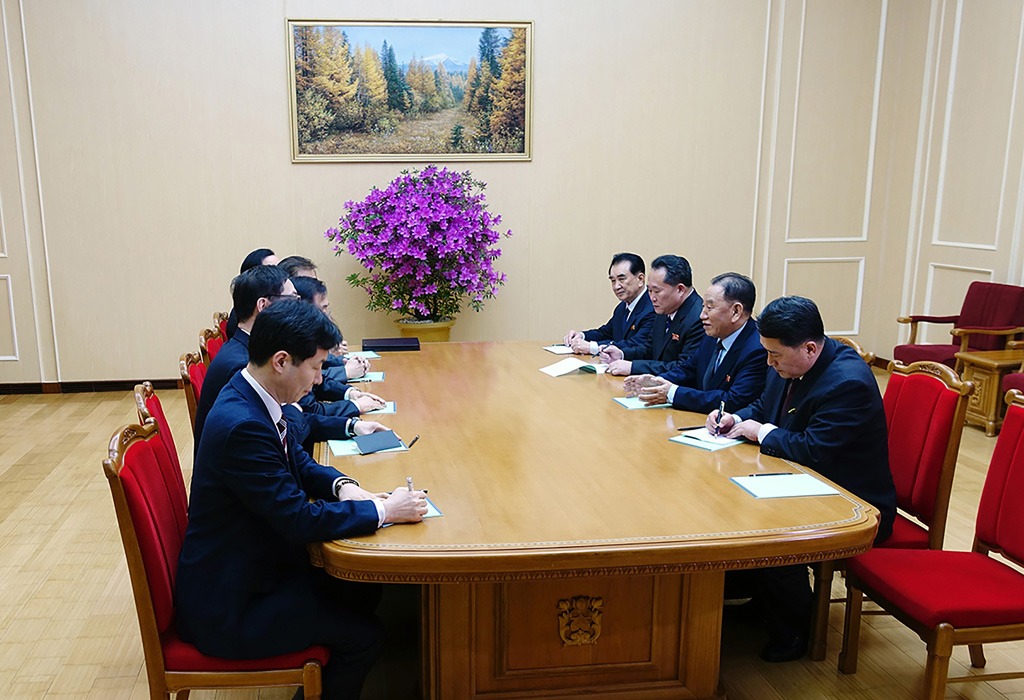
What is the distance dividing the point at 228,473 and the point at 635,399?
6.13ft

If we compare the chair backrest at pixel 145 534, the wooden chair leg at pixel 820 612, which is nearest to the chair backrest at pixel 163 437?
the chair backrest at pixel 145 534

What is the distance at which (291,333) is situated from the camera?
1.94m

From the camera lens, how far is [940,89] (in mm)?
6656

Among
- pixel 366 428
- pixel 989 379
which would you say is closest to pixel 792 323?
pixel 366 428

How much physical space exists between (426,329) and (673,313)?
8.23ft

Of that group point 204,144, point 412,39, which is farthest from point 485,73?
point 204,144

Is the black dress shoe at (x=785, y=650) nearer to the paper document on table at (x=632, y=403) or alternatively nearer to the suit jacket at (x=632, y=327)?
the paper document on table at (x=632, y=403)

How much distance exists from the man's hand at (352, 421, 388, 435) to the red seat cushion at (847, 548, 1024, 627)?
157cm

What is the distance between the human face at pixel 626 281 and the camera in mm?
4785

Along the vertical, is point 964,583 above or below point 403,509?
below

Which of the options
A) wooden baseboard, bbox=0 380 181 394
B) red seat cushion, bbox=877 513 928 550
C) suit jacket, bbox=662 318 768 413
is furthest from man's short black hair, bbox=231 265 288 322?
wooden baseboard, bbox=0 380 181 394

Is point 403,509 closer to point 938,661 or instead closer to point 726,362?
point 938,661

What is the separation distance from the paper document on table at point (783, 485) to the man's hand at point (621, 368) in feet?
4.82

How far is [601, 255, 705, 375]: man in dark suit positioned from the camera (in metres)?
4.08
